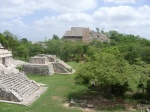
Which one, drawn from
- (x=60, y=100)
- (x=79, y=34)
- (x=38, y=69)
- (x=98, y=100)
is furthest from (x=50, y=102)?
(x=79, y=34)

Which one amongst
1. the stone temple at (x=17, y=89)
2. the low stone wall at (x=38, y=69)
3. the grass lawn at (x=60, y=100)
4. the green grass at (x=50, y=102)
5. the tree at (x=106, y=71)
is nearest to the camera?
the green grass at (x=50, y=102)

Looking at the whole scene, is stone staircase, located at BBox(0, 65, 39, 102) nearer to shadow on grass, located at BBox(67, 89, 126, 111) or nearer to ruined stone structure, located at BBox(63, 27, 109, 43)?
shadow on grass, located at BBox(67, 89, 126, 111)

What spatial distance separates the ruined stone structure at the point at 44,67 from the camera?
36.2 meters

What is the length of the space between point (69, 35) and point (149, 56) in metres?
40.5

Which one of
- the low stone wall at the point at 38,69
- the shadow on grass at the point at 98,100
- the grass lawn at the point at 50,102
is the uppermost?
the low stone wall at the point at 38,69

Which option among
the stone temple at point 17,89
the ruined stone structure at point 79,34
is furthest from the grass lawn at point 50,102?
the ruined stone structure at point 79,34

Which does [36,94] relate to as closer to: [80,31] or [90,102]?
[90,102]

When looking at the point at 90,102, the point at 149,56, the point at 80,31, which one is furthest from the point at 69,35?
the point at 90,102

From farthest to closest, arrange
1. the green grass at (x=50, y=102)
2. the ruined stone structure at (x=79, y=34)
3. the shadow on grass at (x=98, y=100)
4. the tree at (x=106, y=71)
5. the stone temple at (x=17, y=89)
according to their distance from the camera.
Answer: the ruined stone structure at (x=79, y=34) → the tree at (x=106, y=71) → the stone temple at (x=17, y=89) → the shadow on grass at (x=98, y=100) → the green grass at (x=50, y=102)

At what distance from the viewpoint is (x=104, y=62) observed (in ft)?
74.6

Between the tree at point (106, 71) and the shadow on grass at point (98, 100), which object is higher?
the tree at point (106, 71)

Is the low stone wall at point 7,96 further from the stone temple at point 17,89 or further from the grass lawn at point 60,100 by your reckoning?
the grass lawn at point 60,100

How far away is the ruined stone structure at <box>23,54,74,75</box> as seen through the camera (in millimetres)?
36188

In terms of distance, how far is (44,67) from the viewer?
3616 cm
